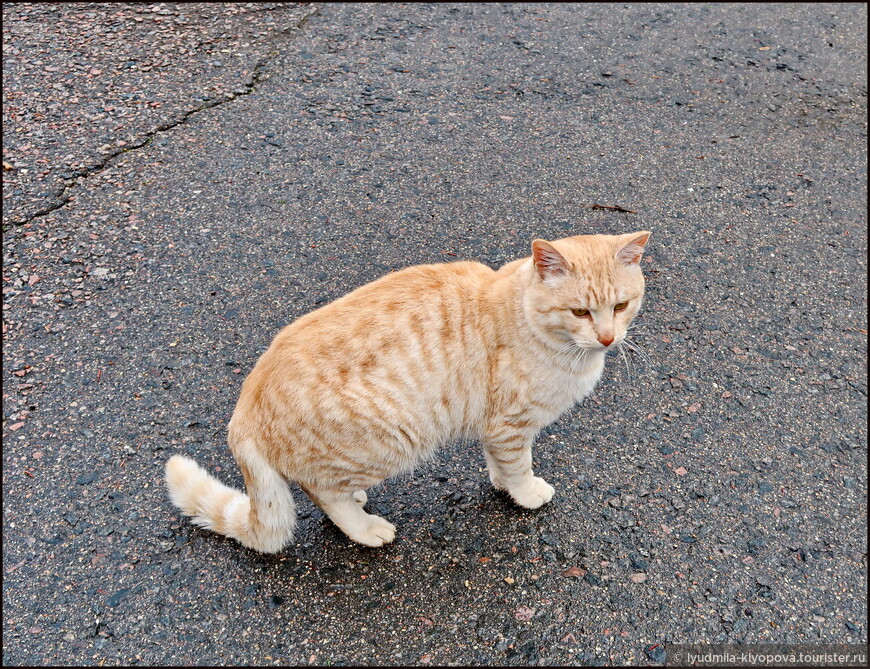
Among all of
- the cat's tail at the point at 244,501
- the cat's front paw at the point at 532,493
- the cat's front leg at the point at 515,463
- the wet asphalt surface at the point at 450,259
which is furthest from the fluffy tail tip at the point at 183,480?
the cat's front paw at the point at 532,493

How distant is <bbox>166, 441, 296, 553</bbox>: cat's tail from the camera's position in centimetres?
253

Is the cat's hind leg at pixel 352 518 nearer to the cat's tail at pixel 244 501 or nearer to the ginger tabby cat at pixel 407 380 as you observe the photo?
the ginger tabby cat at pixel 407 380

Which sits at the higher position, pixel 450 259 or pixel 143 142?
pixel 143 142

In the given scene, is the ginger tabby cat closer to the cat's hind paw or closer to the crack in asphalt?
the cat's hind paw

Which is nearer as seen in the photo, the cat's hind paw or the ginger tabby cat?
the ginger tabby cat

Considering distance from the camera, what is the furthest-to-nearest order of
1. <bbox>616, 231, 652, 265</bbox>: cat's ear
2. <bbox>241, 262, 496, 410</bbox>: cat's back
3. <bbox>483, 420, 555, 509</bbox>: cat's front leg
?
<bbox>483, 420, 555, 509</bbox>: cat's front leg, <bbox>616, 231, 652, 265</bbox>: cat's ear, <bbox>241, 262, 496, 410</bbox>: cat's back

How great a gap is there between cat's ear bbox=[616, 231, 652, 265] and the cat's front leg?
2.34 feet

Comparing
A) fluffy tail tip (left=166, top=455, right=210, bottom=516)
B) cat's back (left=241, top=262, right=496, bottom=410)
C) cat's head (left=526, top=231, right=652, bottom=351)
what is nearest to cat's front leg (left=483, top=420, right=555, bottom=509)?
cat's back (left=241, top=262, right=496, bottom=410)

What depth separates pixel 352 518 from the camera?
8.77ft

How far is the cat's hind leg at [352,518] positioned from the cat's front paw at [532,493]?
514mm

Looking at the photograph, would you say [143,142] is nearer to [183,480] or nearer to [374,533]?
[183,480]

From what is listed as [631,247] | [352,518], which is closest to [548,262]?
[631,247]

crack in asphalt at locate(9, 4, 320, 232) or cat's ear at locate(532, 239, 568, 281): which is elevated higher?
cat's ear at locate(532, 239, 568, 281)

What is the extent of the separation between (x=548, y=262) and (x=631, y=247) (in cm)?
33
